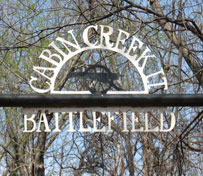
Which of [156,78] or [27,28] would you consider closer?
[156,78]

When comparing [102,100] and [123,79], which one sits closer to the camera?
[102,100]

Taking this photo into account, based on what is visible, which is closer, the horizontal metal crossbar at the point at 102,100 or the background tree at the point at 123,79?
the horizontal metal crossbar at the point at 102,100

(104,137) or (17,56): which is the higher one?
(17,56)

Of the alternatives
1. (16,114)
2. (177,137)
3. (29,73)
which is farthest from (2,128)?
(177,137)

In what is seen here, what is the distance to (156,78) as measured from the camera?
20.5 feet

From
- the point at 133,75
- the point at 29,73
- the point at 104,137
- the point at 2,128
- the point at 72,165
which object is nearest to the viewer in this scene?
the point at 104,137

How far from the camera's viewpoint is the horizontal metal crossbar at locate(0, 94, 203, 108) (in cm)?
223

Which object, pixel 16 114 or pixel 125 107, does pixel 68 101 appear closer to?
pixel 125 107

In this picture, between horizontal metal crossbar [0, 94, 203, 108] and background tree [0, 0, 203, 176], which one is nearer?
horizontal metal crossbar [0, 94, 203, 108]

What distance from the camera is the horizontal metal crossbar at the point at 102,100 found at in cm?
223

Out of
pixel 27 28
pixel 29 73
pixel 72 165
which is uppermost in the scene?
pixel 27 28

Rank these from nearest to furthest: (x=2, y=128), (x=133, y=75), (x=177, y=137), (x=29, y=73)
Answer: (x=177, y=137)
(x=133, y=75)
(x=29, y=73)
(x=2, y=128)

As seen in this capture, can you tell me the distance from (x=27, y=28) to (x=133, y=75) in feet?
12.1

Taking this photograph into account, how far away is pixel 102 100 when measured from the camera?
226 cm
